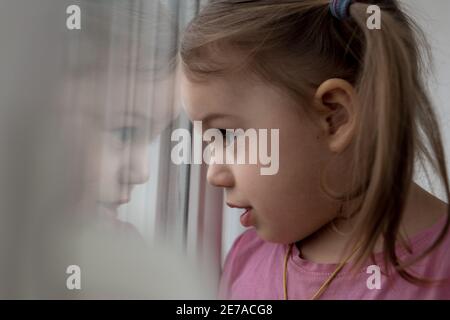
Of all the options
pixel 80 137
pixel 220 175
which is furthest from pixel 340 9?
pixel 80 137

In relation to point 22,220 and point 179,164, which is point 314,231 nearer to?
point 179,164

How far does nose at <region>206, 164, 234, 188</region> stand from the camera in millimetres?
651

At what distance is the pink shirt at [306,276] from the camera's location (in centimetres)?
61

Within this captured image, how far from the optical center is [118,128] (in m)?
0.67

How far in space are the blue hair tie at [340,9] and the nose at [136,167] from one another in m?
0.29

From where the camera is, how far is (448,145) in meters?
0.73

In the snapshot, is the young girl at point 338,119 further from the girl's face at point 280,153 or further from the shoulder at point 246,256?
the shoulder at point 246,256

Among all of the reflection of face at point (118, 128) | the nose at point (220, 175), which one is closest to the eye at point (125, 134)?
the reflection of face at point (118, 128)

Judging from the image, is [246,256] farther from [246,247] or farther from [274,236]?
[274,236]

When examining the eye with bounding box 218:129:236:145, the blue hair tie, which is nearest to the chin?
the eye with bounding box 218:129:236:145

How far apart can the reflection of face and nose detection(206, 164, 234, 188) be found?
8 cm

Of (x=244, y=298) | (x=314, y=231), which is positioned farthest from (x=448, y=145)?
(x=244, y=298)

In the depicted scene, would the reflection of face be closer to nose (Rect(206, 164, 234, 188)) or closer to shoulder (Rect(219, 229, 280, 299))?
nose (Rect(206, 164, 234, 188))
